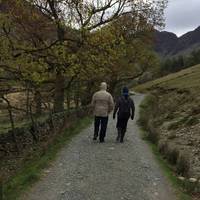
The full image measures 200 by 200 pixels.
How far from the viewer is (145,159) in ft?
51.2

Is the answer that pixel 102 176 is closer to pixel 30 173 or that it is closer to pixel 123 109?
pixel 30 173

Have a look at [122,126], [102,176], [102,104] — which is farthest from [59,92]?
[102,176]

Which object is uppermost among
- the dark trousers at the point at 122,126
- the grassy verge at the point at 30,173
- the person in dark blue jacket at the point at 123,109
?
the person in dark blue jacket at the point at 123,109

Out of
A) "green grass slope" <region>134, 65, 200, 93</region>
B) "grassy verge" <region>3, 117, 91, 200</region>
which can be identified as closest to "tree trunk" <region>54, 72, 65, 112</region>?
"grassy verge" <region>3, 117, 91, 200</region>

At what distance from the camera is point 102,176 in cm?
1252

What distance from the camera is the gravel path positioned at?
10.9 m

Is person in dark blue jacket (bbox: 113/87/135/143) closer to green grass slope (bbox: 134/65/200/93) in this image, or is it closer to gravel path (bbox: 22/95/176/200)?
gravel path (bbox: 22/95/176/200)

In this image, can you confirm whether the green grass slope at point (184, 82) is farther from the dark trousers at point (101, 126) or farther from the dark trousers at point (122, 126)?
the dark trousers at point (101, 126)

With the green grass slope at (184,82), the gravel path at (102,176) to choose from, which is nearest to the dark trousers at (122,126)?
the gravel path at (102,176)

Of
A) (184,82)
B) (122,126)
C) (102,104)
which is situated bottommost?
(184,82)

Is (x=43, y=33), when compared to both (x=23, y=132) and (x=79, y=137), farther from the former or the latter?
(x=79, y=137)

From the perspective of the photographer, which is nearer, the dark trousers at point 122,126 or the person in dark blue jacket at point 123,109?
the person in dark blue jacket at point 123,109

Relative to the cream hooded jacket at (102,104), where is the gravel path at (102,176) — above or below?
below

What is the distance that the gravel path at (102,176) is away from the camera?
10.9 metres
